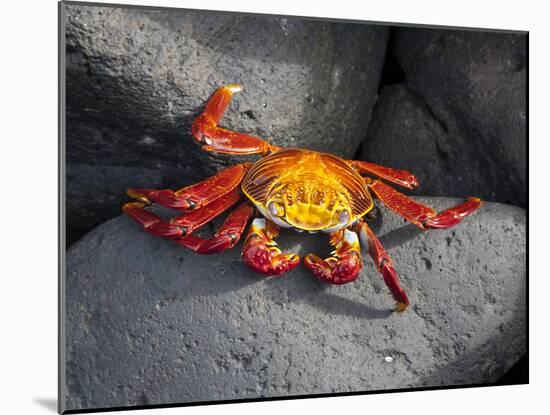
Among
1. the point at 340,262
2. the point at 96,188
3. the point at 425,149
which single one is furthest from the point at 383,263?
the point at 96,188

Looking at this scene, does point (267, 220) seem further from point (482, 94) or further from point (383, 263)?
point (482, 94)

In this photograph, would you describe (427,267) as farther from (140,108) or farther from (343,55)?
(140,108)

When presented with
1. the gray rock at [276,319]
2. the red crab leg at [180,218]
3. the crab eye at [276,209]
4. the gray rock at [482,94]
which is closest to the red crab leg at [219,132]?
the red crab leg at [180,218]

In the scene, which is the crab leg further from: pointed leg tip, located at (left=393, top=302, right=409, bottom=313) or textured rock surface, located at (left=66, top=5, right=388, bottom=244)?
pointed leg tip, located at (left=393, top=302, right=409, bottom=313)

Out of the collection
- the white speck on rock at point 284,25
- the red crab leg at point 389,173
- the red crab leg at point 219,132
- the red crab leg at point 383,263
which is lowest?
the red crab leg at point 383,263

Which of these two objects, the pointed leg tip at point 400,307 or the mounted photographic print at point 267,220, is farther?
the pointed leg tip at point 400,307

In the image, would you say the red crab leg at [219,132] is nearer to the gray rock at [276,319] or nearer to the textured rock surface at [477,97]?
the gray rock at [276,319]

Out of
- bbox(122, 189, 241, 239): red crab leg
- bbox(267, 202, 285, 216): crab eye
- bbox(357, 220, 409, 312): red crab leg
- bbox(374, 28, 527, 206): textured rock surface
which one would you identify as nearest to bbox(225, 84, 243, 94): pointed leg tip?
bbox(122, 189, 241, 239): red crab leg

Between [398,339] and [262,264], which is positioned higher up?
[262,264]

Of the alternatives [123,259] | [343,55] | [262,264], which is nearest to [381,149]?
[343,55]
